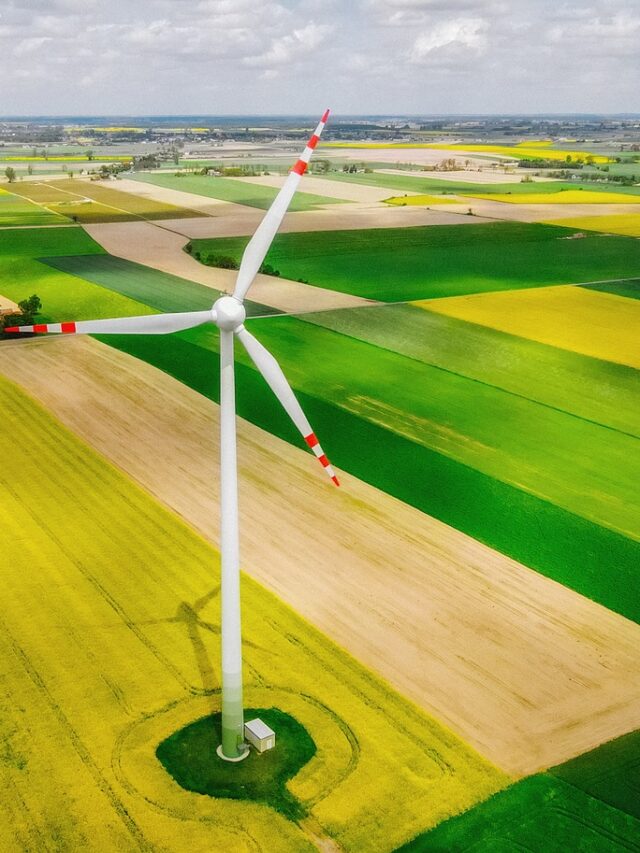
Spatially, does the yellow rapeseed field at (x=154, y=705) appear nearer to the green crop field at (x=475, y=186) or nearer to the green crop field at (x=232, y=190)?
the green crop field at (x=232, y=190)

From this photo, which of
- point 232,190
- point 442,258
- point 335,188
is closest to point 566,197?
point 335,188

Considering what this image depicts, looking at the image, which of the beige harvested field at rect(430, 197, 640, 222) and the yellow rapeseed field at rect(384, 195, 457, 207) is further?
the yellow rapeseed field at rect(384, 195, 457, 207)

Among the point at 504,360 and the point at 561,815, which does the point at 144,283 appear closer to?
the point at 504,360

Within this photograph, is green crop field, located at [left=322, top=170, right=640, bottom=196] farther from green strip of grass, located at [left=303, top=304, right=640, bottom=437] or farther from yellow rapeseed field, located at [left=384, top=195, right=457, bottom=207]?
green strip of grass, located at [left=303, top=304, right=640, bottom=437]

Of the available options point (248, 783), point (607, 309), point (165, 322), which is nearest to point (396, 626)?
point (248, 783)

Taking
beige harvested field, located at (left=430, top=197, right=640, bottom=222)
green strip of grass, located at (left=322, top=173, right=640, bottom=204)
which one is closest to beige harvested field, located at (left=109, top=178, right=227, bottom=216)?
beige harvested field, located at (left=430, top=197, right=640, bottom=222)
